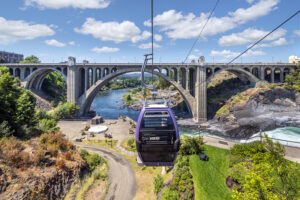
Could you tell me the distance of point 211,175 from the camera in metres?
16.6

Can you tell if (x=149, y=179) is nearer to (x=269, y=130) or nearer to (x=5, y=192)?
(x=5, y=192)

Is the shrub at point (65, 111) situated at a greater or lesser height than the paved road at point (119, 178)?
greater

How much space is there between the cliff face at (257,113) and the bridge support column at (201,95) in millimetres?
3435

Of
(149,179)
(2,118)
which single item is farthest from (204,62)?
(2,118)

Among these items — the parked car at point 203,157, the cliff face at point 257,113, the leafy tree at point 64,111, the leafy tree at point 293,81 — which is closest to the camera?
the parked car at point 203,157

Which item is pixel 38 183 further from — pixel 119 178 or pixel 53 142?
pixel 119 178

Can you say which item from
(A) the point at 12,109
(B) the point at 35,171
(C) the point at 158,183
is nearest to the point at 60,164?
(B) the point at 35,171

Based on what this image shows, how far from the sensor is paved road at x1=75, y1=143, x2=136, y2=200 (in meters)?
14.0

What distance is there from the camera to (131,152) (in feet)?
70.9

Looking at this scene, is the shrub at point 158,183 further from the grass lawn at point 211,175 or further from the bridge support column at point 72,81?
the bridge support column at point 72,81

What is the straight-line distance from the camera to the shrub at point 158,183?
14546 mm

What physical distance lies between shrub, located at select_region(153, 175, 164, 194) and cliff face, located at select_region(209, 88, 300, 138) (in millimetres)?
24882

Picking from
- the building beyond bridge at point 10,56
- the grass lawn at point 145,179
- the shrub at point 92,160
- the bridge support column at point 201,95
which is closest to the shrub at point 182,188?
the grass lawn at point 145,179

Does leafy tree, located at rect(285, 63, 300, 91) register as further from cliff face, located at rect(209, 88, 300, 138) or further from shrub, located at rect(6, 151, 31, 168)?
shrub, located at rect(6, 151, 31, 168)
